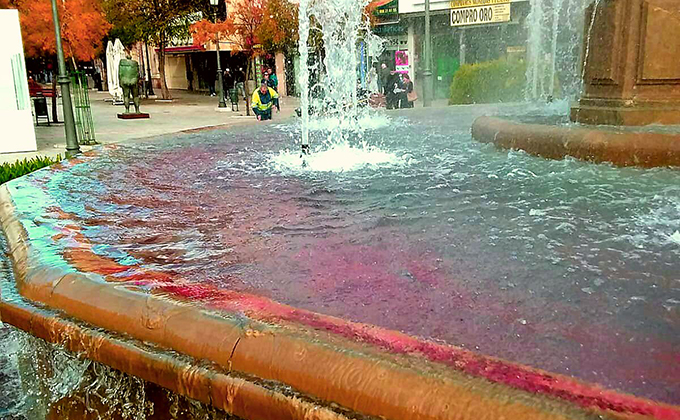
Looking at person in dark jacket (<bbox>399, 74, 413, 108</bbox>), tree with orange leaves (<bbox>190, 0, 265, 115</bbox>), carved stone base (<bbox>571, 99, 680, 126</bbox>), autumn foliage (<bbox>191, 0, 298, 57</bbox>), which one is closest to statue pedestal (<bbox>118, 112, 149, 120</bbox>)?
tree with orange leaves (<bbox>190, 0, 265, 115</bbox>)

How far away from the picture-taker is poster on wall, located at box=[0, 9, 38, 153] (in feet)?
40.1

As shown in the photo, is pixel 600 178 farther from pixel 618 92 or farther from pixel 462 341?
pixel 462 341

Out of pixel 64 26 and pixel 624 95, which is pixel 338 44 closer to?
pixel 64 26

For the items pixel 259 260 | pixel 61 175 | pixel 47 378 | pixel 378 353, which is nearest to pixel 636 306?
pixel 378 353

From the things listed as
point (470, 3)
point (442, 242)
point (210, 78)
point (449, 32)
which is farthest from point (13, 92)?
point (210, 78)

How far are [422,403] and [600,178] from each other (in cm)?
358

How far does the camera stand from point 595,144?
5258 millimetres

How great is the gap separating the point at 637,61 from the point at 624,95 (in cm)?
30

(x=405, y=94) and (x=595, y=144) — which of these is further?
(x=405, y=94)

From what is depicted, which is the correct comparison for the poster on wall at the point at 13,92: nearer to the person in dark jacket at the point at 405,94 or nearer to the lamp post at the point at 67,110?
the lamp post at the point at 67,110

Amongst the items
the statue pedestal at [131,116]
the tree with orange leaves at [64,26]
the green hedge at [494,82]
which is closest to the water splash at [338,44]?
the green hedge at [494,82]

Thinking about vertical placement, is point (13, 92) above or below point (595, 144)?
above

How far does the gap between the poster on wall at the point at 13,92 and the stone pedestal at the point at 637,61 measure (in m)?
10.7

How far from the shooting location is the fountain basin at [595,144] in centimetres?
498
